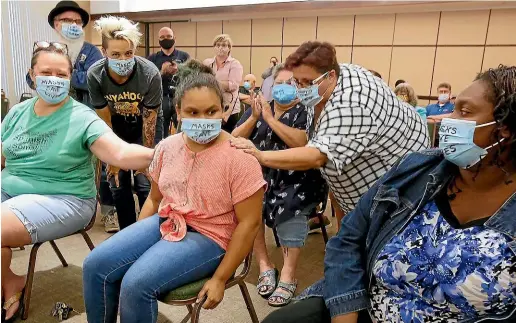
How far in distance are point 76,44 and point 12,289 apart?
1832 millimetres

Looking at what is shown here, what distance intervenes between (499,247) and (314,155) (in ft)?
2.73

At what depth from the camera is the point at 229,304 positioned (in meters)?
2.08

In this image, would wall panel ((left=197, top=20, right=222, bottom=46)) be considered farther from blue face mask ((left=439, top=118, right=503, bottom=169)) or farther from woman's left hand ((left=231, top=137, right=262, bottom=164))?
blue face mask ((left=439, top=118, right=503, bottom=169))

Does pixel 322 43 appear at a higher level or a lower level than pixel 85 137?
higher

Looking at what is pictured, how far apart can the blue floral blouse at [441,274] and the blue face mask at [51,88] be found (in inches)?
64.6

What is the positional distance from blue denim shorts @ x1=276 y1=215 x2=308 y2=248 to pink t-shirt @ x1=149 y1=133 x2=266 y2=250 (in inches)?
31.3

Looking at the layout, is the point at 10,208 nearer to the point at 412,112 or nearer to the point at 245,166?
the point at 245,166

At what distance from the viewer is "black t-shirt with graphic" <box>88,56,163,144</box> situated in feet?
8.35

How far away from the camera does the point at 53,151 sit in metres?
1.84

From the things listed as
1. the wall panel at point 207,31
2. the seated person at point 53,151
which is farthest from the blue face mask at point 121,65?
the wall panel at point 207,31

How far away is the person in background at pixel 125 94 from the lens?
2.44 m

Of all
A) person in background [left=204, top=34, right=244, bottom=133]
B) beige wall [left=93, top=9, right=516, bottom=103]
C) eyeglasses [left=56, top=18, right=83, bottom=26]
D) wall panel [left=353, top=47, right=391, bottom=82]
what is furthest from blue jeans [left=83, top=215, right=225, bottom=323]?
wall panel [left=353, top=47, right=391, bottom=82]

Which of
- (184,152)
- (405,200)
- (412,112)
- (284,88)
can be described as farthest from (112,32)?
(405,200)

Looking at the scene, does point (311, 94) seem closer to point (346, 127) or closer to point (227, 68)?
point (346, 127)
